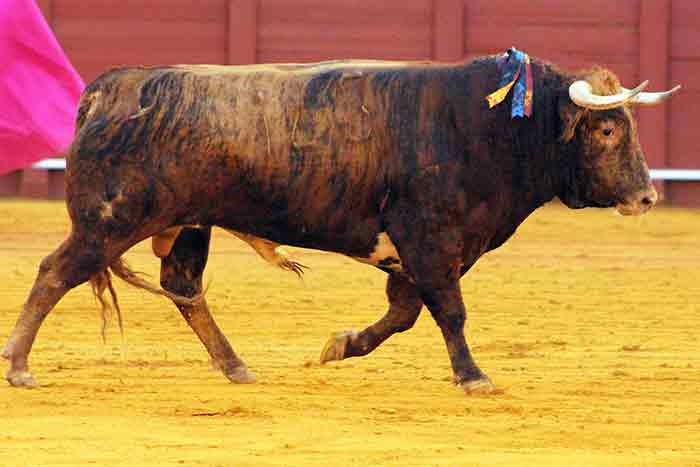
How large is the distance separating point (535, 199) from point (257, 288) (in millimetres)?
3310

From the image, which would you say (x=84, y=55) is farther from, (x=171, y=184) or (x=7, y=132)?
(x=171, y=184)

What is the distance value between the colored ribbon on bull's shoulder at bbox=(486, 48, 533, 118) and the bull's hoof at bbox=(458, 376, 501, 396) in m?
0.90

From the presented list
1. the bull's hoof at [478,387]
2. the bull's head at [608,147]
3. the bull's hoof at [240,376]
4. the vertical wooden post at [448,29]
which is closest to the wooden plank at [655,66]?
the vertical wooden post at [448,29]

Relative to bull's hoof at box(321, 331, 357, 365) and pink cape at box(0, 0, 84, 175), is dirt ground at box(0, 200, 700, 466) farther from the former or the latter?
pink cape at box(0, 0, 84, 175)

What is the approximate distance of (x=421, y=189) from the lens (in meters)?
5.73

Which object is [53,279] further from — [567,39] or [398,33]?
[567,39]

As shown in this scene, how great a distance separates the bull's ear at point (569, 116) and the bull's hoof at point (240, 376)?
1.36 metres

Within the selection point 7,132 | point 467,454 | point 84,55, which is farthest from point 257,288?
point 84,55

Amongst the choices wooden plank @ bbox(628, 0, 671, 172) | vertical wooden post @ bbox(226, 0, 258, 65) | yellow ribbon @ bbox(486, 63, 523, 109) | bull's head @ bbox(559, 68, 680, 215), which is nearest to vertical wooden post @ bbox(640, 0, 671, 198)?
wooden plank @ bbox(628, 0, 671, 172)

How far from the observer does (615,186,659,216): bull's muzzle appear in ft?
19.0

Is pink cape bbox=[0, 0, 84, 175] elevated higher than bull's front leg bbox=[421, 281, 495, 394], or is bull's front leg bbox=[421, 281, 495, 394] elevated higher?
pink cape bbox=[0, 0, 84, 175]

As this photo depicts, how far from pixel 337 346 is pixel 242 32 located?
803 cm

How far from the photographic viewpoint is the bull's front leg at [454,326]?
18.7ft

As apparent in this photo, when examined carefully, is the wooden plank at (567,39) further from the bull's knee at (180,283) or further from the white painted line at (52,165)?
the bull's knee at (180,283)
